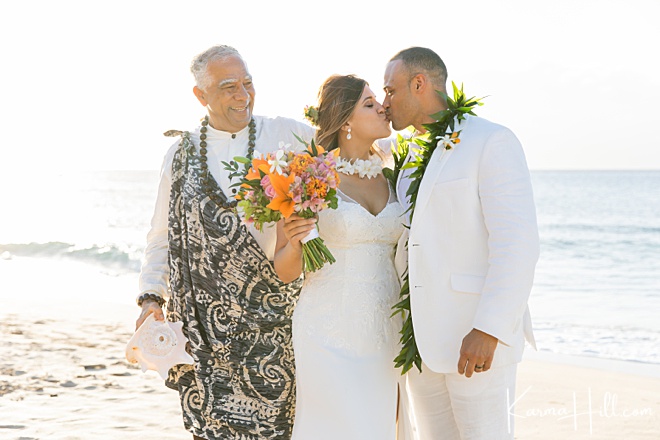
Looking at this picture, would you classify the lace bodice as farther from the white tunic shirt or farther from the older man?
the white tunic shirt

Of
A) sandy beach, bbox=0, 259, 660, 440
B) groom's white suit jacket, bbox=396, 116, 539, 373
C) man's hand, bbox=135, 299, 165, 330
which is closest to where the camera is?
groom's white suit jacket, bbox=396, 116, 539, 373

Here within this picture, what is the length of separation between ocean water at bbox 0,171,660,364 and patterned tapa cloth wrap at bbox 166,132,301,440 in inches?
246

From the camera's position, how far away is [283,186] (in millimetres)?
3500

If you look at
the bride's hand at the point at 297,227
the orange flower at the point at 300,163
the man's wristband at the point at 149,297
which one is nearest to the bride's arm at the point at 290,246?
the bride's hand at the point at 297,227

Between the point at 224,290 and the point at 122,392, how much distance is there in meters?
3.45

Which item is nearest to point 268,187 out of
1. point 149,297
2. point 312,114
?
point 312,114

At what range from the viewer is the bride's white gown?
384cm

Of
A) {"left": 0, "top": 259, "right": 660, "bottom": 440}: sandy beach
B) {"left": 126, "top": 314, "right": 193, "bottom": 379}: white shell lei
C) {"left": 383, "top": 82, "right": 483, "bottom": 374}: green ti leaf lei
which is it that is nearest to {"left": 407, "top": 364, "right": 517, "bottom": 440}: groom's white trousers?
{"left": 383, "top": 82, "right": 483, "bottom": 374}: green ti leaf lei

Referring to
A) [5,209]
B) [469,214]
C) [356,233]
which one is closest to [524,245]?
[469,214]

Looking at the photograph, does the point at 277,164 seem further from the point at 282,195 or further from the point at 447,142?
the point at 447,142

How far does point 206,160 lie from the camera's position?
4348 millimetres

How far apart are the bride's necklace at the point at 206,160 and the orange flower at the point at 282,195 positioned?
2.34ft

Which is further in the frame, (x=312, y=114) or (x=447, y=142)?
(x=312, y=114)

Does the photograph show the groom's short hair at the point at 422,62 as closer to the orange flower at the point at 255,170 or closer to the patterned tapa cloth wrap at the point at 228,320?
the orange flower at the point at 255,170
